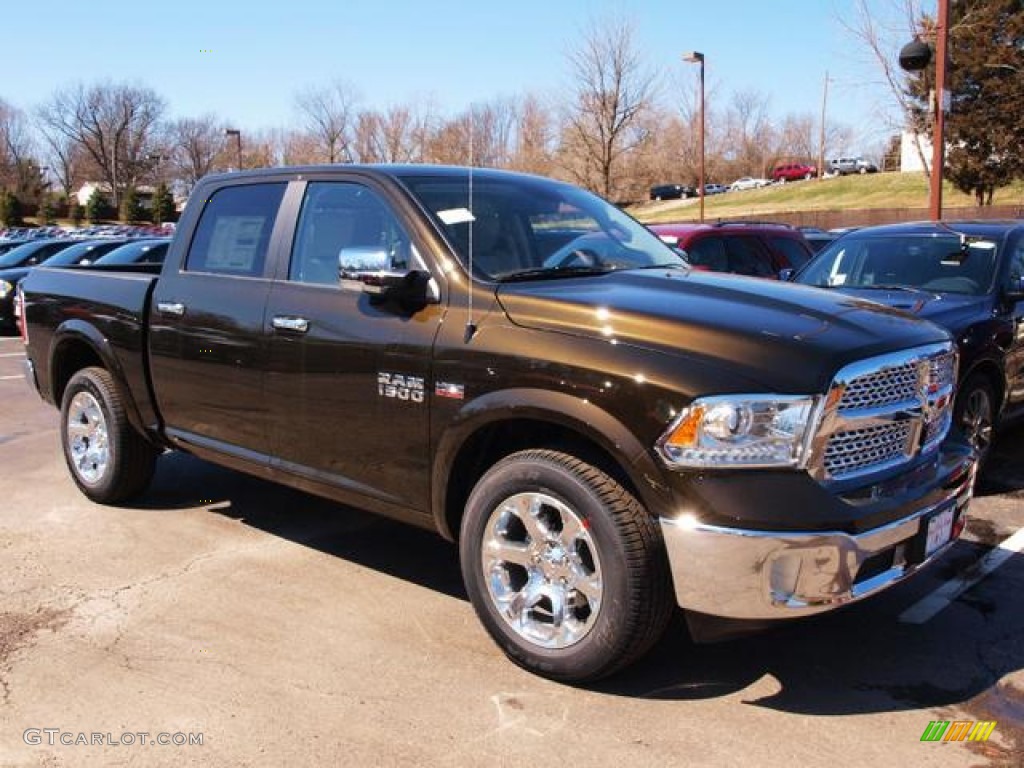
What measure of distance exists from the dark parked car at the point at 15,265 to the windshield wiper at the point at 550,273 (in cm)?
1419

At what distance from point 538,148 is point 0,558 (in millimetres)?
37967

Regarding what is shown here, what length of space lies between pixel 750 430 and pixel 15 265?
18.5 metres

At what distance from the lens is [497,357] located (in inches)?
138

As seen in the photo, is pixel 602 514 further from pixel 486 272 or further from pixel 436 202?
pixel 436 202

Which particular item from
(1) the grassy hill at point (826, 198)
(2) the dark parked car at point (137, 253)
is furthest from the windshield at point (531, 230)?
(1) the grassy hill at point (826, 198)

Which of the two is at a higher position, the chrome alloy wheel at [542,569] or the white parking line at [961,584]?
the chrome alloy wheel at [542,569]

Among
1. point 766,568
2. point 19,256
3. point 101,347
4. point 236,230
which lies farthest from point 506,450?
point 19,256

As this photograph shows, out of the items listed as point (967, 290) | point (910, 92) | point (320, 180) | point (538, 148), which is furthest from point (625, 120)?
point (320, 180)

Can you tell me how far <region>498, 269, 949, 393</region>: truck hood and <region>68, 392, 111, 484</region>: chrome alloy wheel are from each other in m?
3.19

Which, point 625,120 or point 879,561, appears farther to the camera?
point 625,120

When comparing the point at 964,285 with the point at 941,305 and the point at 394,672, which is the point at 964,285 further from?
the point at 394,672

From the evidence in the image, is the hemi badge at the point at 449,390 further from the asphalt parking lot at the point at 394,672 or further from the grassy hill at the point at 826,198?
the grassy hill at the point at 826,198

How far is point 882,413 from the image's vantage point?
10.9 ft

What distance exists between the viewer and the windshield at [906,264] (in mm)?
6703
